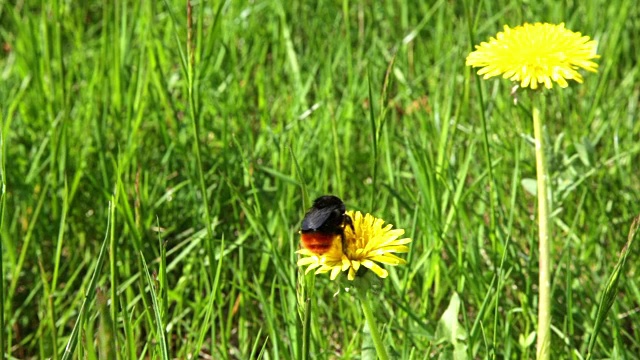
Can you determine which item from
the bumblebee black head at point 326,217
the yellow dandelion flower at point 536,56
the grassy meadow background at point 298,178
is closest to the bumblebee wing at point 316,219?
the bumblebee black head at point 326,217

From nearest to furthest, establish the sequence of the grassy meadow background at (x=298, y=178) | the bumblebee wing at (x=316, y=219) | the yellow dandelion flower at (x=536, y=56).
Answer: the bumblebee wing at (x=316, y=219) < the yellow dandelion flower at (x=536, y=56) < the grassy meadow background at (x=298, y=178)

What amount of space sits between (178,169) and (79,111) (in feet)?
1.13

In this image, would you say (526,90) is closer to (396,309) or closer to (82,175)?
(396,309)

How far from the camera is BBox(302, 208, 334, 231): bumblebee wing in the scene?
1.17 m

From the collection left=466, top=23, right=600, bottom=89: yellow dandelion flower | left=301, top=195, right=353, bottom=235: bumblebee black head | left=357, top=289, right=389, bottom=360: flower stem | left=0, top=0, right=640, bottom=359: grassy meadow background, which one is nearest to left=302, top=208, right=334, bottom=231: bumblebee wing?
left=301, top=195, right=353, bottom=235: bumblebee black head

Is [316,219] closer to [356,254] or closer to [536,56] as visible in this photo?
[356,254]

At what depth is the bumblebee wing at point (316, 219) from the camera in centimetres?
117

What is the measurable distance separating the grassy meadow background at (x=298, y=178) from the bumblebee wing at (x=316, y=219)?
0.24m

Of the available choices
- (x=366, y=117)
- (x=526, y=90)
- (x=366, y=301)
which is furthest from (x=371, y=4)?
(x=366, y=301)

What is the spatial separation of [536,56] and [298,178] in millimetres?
600

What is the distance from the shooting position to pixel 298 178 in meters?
1.87

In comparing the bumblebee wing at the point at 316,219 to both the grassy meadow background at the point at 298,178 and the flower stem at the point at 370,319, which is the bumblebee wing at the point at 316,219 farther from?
the grassy meadow background at the point at 298,178

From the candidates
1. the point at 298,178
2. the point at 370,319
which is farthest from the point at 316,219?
the point at 298,178

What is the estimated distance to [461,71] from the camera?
2793mm
